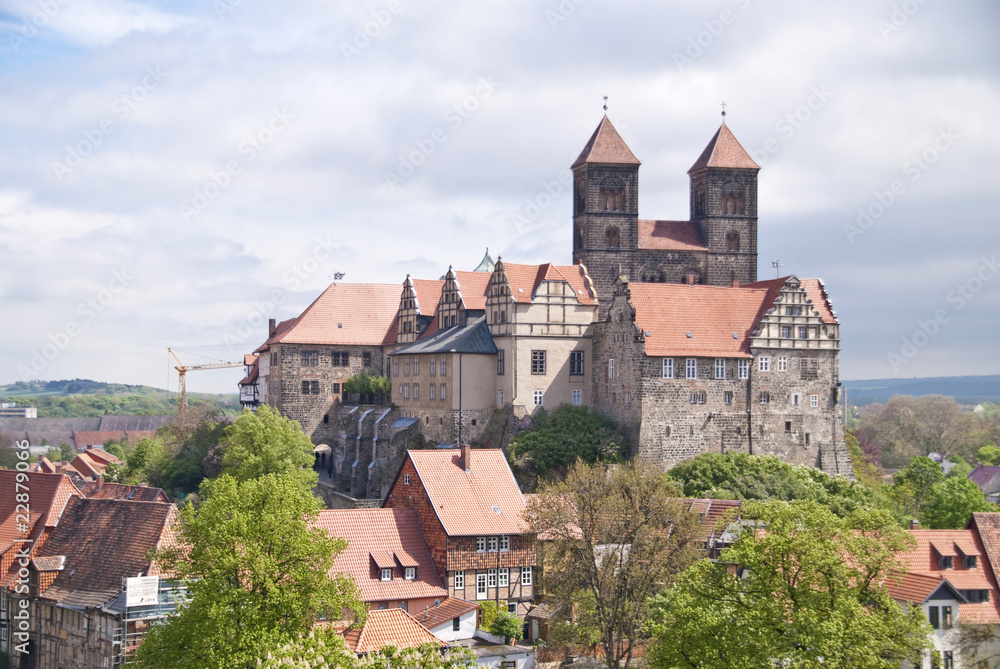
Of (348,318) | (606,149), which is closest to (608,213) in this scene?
(606,149)

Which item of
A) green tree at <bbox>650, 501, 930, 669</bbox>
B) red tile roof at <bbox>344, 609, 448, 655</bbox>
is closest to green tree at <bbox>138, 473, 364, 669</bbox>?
red tile roof at <bbox>344, 609, 448, 655</bbox>

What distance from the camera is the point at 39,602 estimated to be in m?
47.9

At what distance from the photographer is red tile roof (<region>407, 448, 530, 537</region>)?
5038 cm

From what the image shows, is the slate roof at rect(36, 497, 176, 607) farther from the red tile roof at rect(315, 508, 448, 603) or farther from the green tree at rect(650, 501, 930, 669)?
the green tree at rect(650, 501, 930, 669)

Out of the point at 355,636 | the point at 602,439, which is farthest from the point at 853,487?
the point at 355,636

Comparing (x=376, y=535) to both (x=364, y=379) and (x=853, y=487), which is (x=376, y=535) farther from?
(x=364, y=379)

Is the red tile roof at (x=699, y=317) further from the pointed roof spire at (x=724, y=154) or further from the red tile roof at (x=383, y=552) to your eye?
the red tile roof at (x=383, y=552)

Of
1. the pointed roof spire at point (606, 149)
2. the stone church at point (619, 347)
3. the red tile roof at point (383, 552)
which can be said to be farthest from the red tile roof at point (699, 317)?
the red tile roof at point (383, 552)

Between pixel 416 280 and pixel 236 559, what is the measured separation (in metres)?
49.9

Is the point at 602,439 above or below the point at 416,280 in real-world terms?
below

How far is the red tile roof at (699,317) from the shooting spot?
64.6 meters

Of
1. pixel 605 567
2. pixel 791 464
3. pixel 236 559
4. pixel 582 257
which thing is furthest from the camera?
pixel 582 257

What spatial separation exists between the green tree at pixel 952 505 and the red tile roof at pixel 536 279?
20123mm

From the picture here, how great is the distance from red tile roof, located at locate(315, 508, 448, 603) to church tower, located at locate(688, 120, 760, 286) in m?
35.1
